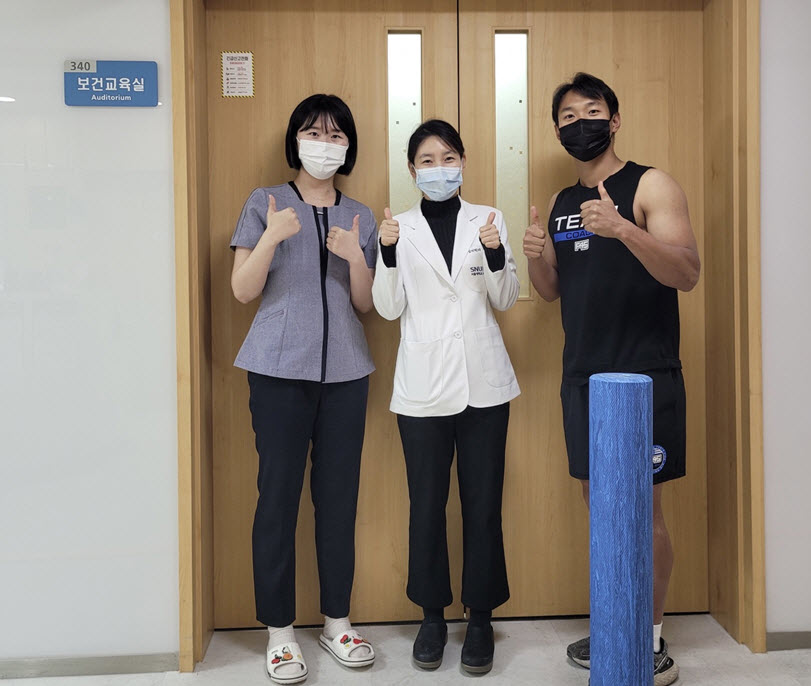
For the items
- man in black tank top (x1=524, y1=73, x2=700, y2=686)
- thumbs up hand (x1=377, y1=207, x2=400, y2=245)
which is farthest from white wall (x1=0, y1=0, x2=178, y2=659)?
man in black tank top (x1=524, y1=73, x2=700, y2=686)

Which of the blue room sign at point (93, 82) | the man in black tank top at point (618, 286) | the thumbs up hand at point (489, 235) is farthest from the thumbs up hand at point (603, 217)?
the blue room sign at point (93, 82)

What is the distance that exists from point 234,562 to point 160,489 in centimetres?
41

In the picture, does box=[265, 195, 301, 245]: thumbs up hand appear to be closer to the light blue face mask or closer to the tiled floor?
the light blue face mask

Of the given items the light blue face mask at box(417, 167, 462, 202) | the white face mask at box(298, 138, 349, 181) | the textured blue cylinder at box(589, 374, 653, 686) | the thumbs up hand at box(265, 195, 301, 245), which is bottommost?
the textured blue cylinder at box(589, 374, 653, 686)

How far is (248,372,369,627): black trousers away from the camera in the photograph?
2.12 m

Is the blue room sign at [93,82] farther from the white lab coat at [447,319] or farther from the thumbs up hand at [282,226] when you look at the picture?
the white lab coat at [447,319]

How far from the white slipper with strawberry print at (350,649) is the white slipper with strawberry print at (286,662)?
111 millimetres

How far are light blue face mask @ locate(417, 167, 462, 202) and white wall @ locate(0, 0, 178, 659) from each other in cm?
73

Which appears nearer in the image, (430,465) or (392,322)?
(430,465)

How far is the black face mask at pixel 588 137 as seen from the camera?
6.65 ft

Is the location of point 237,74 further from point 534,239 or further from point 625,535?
point 625,535

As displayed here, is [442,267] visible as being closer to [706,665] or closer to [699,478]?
[699,478]

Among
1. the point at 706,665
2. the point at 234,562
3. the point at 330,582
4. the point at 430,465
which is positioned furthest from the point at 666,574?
the point at 234,562

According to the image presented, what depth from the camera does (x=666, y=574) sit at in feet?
6.95
